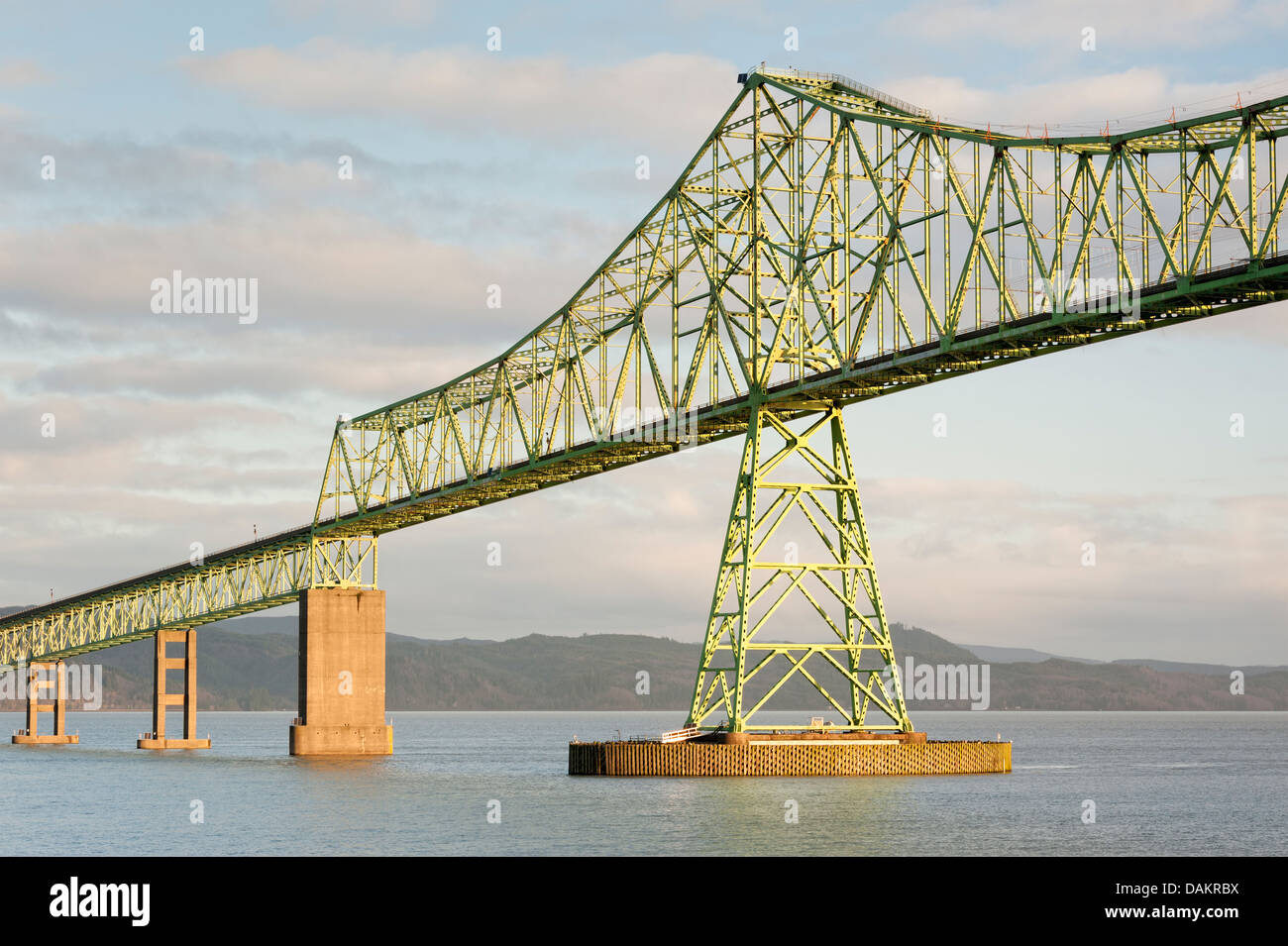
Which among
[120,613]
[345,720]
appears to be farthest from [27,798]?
[120,613]

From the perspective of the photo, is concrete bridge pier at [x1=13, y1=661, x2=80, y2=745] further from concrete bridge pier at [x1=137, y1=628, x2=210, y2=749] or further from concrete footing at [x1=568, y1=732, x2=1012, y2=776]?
concrete footing at [x1=568, y1=732, x2=1012, y2=776]

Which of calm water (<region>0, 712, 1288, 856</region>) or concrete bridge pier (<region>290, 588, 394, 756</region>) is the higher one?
concrete bridge pier (<region>290, 588, 394, 756</region>)

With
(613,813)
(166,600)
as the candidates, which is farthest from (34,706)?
(613,813)

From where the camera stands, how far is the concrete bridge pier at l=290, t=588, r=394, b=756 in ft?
392

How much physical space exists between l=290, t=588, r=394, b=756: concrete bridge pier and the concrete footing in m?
40.0

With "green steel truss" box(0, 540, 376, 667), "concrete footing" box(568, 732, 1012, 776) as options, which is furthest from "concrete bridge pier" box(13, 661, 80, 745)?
"concrete footing" box(568, 732, 1012, 776)

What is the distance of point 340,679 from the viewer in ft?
395

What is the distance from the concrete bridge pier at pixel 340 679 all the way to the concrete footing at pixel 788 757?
1574 inches

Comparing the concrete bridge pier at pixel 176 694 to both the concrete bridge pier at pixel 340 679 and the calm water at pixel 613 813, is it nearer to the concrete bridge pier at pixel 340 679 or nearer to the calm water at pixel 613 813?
the concrete bridge pier at pixel 340 679

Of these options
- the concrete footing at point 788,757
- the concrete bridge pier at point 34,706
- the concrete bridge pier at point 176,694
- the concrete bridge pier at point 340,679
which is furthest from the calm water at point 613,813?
the concrete bridge pier at point 34,706

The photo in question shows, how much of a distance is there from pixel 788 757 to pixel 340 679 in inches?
1928
